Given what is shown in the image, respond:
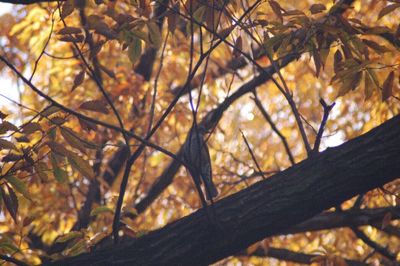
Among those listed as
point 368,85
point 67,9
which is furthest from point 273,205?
point 67,9

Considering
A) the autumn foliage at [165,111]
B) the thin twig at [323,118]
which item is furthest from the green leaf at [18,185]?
the thin twig at [323,118]

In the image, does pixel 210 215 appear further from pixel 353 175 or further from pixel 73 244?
pixel 73 244

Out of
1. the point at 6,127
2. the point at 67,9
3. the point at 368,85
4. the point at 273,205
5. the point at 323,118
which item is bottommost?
the point at 273,205

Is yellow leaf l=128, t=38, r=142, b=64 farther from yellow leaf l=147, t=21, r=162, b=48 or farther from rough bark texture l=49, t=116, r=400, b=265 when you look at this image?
rough bark texture l=49, t=116, r=400, b=265

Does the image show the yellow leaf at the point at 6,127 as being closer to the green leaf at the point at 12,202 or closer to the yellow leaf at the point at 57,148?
the yellow leaf at the point at 57,148

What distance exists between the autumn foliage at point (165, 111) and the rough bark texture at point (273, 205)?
133mm

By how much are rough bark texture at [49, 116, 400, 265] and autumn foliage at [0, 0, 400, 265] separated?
0.13m

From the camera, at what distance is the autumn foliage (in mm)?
2572

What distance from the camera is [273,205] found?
2.47 metres

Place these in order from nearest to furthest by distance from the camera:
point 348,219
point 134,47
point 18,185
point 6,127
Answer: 1. point 6,127
2. point 18,185
3. point 134,47
4. point 348,219

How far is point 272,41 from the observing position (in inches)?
97.7

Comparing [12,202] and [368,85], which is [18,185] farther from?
[368,85]

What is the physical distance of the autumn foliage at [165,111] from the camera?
101 inches

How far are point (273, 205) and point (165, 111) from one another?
82 cm
